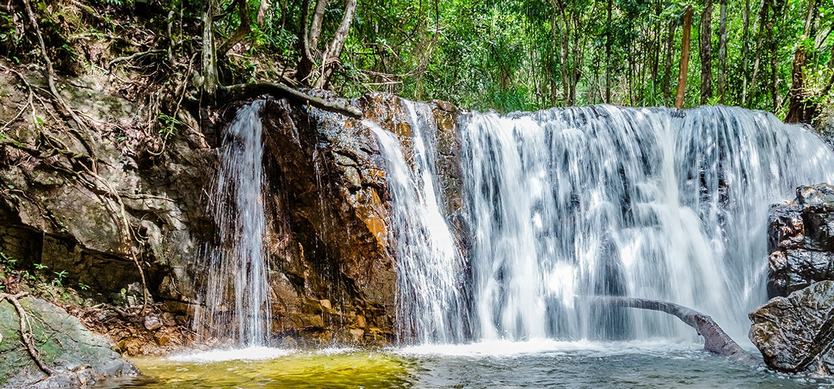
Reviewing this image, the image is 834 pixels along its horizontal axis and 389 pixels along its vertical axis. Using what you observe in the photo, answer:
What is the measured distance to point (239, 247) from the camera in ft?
20.8

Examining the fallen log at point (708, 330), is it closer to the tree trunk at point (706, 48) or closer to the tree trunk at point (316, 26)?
the tree trunk at point (316, 26)

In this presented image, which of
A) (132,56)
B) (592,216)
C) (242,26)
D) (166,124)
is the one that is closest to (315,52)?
(242,26)

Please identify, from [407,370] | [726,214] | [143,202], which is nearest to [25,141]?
[143,202]

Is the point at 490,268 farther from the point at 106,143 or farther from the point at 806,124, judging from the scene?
the point at 806,124

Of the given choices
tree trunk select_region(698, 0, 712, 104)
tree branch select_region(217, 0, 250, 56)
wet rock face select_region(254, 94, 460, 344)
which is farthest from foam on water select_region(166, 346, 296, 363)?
tree trunk select_region(698, 0, 712, 104)

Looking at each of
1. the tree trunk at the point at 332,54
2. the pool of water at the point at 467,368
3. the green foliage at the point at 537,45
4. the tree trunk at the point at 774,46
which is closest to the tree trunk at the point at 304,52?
the tree trunk at the point at 332,54

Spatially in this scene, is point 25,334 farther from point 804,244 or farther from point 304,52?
point 804,244

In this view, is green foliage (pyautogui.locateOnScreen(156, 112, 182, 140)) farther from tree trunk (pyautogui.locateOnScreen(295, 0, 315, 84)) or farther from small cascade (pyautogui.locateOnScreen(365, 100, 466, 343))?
tree trunk (pyautogui.locateOnScreen(295, 0, 315, 84))

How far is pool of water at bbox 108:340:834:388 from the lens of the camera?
164 inches

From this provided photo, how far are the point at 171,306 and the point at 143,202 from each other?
1.14 m

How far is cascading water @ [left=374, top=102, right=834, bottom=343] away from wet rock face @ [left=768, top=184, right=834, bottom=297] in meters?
0.69

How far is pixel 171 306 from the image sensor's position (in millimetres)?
6031

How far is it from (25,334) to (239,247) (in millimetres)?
2307

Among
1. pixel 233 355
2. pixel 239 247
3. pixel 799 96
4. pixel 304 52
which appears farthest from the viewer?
pixel 799 96
